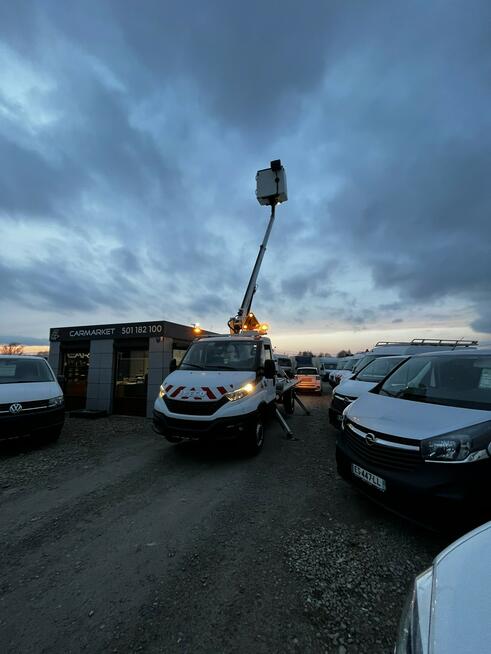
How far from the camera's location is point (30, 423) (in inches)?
230

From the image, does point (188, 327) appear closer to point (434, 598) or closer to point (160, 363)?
point (160, 363)

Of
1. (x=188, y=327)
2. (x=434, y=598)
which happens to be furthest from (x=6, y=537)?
(x=188, y=327)

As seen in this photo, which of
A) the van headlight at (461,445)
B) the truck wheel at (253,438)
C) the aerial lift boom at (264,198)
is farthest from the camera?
the aerial lift boom at (264,198)

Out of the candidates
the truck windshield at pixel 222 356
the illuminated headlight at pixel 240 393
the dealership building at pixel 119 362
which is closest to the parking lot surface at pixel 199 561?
the illuminated headlight at pixel 240 393

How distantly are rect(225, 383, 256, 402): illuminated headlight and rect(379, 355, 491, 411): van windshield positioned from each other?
217cm

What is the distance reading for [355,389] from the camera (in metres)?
6.63

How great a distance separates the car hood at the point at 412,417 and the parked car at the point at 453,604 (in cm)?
154

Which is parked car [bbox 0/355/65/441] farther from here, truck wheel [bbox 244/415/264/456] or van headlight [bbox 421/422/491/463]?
van headlight [bbox 421/422/491/463]

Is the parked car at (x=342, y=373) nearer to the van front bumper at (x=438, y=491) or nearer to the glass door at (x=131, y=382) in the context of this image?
the glass door at (x=131, y=382)

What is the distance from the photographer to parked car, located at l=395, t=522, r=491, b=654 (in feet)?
3.21

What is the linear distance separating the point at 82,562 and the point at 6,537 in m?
1.09

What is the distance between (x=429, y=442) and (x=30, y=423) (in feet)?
21.6

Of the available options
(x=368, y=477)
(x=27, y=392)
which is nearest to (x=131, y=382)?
(x=27, y=392)

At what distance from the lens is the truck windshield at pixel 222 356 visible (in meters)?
6.01
